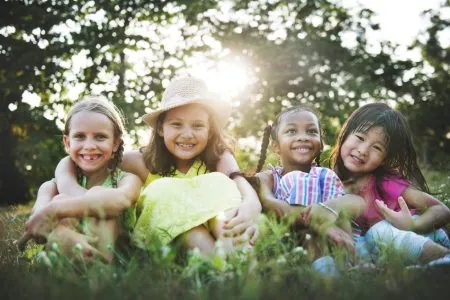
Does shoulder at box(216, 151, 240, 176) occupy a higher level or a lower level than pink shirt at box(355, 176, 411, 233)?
higher

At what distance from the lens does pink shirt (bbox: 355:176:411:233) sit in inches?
145

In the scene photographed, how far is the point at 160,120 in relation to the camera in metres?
4.27

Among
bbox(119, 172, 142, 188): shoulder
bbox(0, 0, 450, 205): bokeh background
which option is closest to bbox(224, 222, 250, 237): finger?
bbox(119, 172, 142, 188): shoulder

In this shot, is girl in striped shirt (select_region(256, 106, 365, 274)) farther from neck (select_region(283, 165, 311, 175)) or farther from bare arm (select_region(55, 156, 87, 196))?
bare arm (select_region(55, 156, 87, 196))

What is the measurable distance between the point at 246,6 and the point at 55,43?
8799 millimetres

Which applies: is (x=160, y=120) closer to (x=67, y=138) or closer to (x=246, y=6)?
(x=67, y=138)

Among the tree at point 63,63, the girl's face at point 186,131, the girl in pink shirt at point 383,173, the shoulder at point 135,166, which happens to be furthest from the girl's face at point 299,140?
the tree at point 63,63

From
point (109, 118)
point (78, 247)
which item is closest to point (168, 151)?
point (109, 118)

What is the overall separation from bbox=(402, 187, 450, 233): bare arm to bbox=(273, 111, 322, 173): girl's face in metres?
0.85

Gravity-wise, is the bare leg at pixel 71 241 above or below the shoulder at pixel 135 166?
below

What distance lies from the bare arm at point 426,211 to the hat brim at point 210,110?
157 centimetres

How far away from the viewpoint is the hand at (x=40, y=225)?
9.70 ft

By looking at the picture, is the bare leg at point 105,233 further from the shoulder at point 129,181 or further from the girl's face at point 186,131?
the girl's face at point 186,131

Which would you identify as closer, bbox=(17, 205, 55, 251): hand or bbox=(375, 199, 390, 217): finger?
bbox=(17, 205, 55, 251): hand
